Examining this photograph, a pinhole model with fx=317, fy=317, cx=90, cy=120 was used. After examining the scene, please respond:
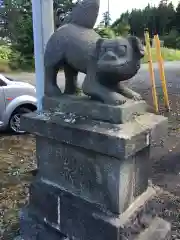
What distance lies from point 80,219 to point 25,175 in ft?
7.20

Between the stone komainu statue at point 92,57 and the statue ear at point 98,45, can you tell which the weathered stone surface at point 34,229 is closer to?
the stone komainu statue at point 92,57

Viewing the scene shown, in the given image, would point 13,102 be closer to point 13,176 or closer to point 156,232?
point 13,176

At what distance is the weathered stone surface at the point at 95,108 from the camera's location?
2.30 metres

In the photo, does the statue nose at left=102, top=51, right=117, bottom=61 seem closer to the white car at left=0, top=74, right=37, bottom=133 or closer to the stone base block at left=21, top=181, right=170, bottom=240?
the stone base block at left=21, top=181, right=170, bottom=240

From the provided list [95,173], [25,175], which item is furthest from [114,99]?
[25,175]

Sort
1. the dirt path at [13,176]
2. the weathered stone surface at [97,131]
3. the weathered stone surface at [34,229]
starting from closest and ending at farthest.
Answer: the weathered stone surface at [97,131] < the weathered stone surface at [34,229] < the dirt path at [13,176]

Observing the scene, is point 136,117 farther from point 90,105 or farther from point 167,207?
point 167,207

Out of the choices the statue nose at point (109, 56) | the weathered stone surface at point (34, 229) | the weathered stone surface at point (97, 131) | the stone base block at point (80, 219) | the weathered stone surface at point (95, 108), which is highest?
the statue nose at point (109, 56)

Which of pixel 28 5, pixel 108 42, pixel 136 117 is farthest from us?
pixel 28 5

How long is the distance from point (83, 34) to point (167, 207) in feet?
7.36

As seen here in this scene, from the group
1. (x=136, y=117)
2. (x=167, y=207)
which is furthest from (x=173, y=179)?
(x=136, y=117)

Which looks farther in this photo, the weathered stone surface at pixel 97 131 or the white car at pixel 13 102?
the white car at pixel 13 102

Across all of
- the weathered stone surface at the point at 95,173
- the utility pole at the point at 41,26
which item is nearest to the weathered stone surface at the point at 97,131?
the weathered stone surface at the point at 95,173

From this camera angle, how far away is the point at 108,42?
91.2 inches
